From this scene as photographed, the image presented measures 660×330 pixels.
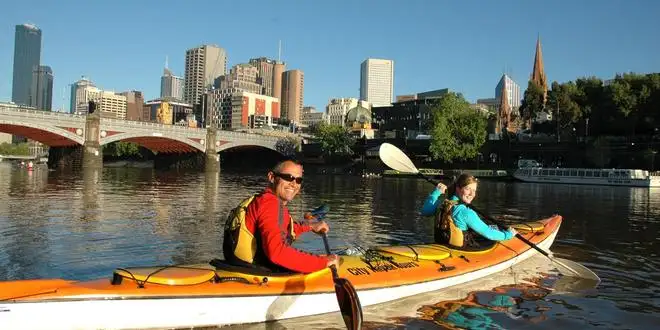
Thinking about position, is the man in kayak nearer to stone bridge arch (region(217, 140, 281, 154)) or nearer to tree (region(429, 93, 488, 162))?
tree (region(429, 93, 488, 162))

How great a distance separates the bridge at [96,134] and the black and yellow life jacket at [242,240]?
6623 centimetres

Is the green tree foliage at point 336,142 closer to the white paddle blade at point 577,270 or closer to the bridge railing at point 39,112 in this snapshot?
the bridge railing at point 39,112

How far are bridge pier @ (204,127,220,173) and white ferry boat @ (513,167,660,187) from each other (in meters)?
50.0

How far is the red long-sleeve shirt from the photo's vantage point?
6.54 metres

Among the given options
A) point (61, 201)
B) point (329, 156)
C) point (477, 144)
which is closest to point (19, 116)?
point (61, 201)

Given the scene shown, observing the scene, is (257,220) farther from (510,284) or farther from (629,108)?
(629,108)

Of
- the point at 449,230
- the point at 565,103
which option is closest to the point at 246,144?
the point at 565,103

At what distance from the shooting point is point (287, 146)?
10719 centimetres

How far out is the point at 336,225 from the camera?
1864cm

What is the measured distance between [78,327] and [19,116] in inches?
2652

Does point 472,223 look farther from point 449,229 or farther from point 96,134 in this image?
point 96,134

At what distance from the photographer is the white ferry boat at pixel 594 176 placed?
54.6m

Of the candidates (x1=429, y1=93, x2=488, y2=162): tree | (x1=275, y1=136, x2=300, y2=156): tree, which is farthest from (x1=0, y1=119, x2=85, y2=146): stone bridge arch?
(x1=429, y1=93, x2=488, y2=162): tree

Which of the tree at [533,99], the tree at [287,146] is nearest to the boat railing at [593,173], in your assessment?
the tree at [533,99]
